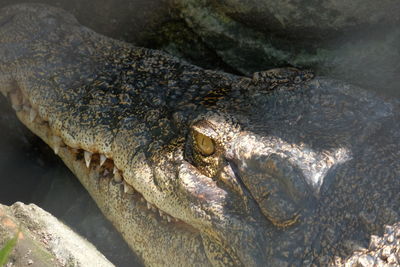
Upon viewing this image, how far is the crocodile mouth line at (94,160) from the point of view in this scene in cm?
236

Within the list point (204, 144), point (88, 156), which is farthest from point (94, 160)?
point (204, 144)

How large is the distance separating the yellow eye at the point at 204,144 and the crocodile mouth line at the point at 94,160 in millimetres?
339

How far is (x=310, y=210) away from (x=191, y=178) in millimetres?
511

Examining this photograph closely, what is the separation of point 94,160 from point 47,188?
706 mm

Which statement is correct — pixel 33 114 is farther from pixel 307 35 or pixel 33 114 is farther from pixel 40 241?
pixel 307 35

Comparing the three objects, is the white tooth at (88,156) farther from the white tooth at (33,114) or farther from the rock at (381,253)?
the rock at (381,253)

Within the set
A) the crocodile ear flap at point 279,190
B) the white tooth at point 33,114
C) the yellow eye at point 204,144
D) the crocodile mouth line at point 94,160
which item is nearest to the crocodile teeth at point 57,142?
the crocodile mouth line at point 94,160

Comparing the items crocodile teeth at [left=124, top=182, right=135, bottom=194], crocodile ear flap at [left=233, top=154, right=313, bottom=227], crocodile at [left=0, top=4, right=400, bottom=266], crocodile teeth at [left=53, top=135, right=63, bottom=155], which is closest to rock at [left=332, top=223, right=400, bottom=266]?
crocodile at [left=0, top=4, right=400, bottom=266]

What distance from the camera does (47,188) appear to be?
10.2 feet

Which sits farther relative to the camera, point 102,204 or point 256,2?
point 256,2

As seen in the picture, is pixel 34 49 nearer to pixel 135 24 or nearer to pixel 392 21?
pixel 135 24

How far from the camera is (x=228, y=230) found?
79.7 inches

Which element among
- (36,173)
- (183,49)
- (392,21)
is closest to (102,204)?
(36,173)

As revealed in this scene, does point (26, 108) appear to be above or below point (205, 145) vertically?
below
